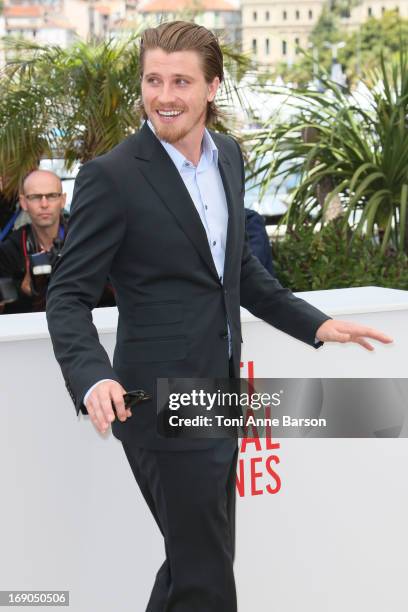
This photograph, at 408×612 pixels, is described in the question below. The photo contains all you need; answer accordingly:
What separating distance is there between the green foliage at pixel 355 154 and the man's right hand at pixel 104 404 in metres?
3.64

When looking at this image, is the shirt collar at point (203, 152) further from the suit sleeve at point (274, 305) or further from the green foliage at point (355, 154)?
the green foliage at point (355, 154)

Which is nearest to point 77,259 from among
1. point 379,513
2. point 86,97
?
point 379,513

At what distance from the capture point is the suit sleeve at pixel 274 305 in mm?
2678

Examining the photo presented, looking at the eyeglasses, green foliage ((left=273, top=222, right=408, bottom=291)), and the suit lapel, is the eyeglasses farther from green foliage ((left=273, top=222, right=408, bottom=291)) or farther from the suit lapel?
the suit lapel

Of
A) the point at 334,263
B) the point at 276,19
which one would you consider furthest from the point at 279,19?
the point at 334,263

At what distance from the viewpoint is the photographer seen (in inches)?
171

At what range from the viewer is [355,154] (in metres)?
5.95

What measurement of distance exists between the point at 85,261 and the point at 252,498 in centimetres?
102

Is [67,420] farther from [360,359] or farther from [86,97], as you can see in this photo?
[86,97]

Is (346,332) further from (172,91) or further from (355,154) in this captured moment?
(355,154)

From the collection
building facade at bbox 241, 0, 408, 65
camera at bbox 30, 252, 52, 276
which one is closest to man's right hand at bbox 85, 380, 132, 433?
camera at bbox 30, 252, 52, 276

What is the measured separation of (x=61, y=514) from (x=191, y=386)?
23.8 inches

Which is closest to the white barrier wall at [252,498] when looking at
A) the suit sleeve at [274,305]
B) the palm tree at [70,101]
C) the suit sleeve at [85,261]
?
the suit sleeve at [274,305]

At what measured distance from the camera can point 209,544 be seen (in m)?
2.41
